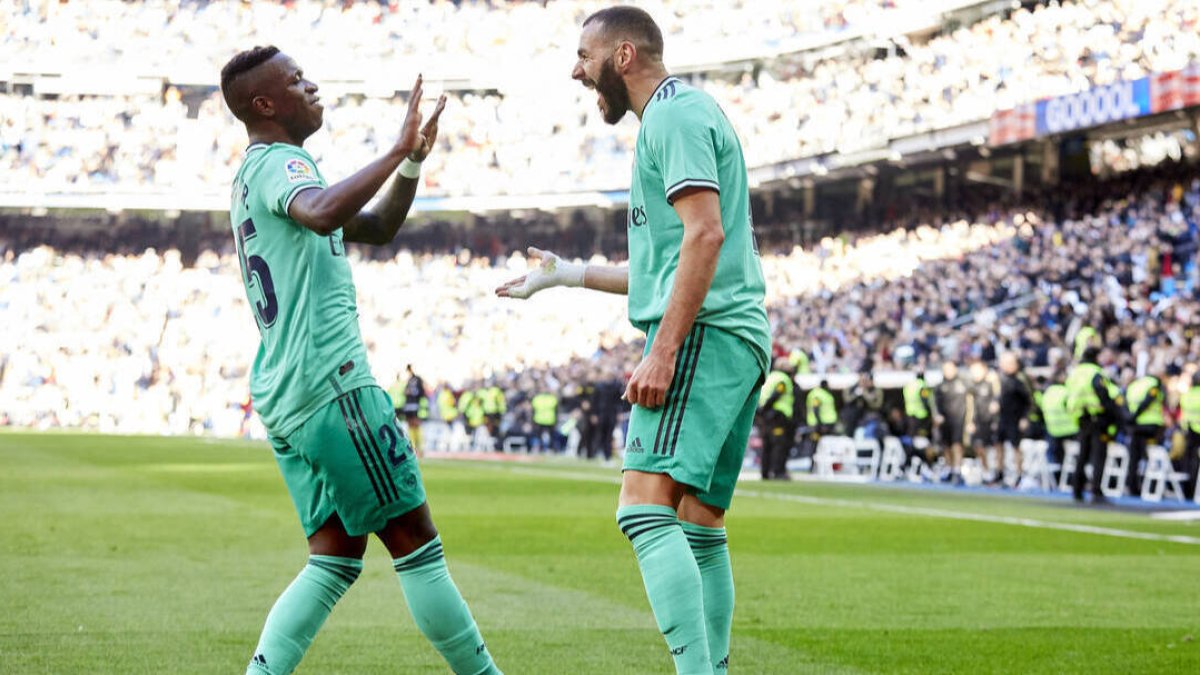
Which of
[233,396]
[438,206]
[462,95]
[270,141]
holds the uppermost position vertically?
[462,95]

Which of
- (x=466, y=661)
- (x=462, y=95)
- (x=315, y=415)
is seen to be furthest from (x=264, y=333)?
(x=462, y=95)

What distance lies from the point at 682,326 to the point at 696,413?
273 mm

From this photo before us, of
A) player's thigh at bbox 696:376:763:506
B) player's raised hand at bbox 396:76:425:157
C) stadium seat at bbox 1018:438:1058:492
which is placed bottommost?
stadium seat at bbox 1018:438:1058:492

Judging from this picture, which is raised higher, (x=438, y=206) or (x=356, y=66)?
(x=356, y=66)

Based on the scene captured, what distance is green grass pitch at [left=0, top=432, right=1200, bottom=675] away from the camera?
23.4ft

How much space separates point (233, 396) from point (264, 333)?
47968 millimetres

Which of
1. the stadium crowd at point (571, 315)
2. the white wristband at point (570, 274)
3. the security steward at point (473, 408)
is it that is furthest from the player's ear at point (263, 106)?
the security steward at point (473, 408)

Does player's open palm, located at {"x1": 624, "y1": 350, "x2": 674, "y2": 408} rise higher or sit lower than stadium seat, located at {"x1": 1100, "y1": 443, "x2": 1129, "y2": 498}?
higher

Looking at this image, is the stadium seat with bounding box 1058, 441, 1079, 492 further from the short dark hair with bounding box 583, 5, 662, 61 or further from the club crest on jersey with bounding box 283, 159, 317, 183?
the club crest on jersey with bounding box 283, 159, 317, 183

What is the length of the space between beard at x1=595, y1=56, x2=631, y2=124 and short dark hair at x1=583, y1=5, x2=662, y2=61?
93 millimetres

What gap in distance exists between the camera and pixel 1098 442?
20.5m

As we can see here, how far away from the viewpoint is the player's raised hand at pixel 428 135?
4.97 metres

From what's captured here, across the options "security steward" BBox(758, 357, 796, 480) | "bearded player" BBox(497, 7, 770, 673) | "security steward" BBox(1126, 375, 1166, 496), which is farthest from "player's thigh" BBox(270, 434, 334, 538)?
"security steward" BBox(758, 357, 796, 480)

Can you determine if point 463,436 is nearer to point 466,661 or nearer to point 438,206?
point 438,206
